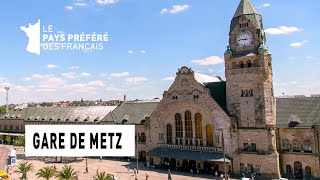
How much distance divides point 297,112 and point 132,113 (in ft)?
123

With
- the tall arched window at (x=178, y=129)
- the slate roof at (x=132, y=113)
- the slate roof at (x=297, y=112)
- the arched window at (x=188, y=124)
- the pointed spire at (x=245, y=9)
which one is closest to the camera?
the slate roof at (x=297, y=112)

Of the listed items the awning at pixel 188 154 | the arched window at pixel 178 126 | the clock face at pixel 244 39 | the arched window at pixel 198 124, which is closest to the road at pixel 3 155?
the awning at pixel 188 154

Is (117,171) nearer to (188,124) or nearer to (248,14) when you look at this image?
(188,124)

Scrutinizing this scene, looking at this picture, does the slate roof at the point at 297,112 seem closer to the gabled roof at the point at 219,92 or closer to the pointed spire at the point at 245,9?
the gabled roof at the point at 219,92

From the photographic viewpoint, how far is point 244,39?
5506 centimetres

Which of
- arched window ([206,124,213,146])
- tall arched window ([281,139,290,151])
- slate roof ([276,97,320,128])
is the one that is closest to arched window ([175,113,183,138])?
arched window ([206,124,213,146])

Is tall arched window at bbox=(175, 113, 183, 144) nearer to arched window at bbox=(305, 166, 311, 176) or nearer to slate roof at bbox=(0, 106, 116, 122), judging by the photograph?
arched window at bbox=(305, 166, 311, 176)

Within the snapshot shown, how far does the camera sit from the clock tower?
170ft

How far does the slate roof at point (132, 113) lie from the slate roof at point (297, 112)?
29003mm

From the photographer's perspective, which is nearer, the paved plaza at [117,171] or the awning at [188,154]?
the awning at [188,154]

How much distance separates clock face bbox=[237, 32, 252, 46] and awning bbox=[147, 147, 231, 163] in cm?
1921

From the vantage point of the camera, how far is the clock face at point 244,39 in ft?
179

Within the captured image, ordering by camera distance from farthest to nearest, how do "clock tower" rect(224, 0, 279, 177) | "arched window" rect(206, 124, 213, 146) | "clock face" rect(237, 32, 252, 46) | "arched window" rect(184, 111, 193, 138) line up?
"arched window" rect(184, 111, 193, 138) → "arched window" rect(206, 124, 213, 146) → "clock face" rect(237, 32, 252, 46) → "clock tower" rect(224, 0, 279, 177)

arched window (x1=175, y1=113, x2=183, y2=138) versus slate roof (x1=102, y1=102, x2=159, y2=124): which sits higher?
slate roof (x1=102, y1=102, x2=159, y2=124)
